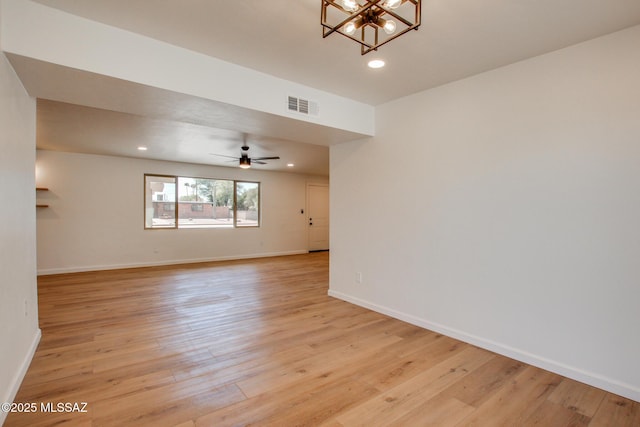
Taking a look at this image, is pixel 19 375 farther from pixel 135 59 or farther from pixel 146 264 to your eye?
pixel 146 264

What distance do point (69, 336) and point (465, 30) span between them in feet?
14.6

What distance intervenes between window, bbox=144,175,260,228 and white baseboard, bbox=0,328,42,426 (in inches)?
186

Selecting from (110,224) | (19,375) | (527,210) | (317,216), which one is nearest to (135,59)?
(19,375)

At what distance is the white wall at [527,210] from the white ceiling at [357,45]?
0.28 m

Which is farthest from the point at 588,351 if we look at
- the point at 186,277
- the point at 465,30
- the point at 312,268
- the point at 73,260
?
the point at 73,260

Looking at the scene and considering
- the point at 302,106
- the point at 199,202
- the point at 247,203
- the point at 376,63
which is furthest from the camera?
the point at 247,203

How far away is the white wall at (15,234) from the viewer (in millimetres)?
1952

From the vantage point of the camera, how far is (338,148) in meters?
4.50

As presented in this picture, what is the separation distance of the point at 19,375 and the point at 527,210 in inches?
161

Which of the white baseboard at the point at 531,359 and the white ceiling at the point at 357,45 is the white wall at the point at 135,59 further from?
the white baseboard at the point at 531,359

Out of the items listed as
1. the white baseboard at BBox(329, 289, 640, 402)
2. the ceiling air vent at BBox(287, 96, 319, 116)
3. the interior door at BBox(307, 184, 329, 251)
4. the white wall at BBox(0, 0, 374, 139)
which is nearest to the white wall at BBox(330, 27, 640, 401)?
the white baseboard at BBox(329, 289, 640, 402)

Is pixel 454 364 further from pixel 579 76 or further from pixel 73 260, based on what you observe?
pixel 73 260

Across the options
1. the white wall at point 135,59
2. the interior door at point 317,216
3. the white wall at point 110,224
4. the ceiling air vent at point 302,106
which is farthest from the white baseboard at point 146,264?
the ceiling air vent at point 302,106

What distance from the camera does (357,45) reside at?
248cm
